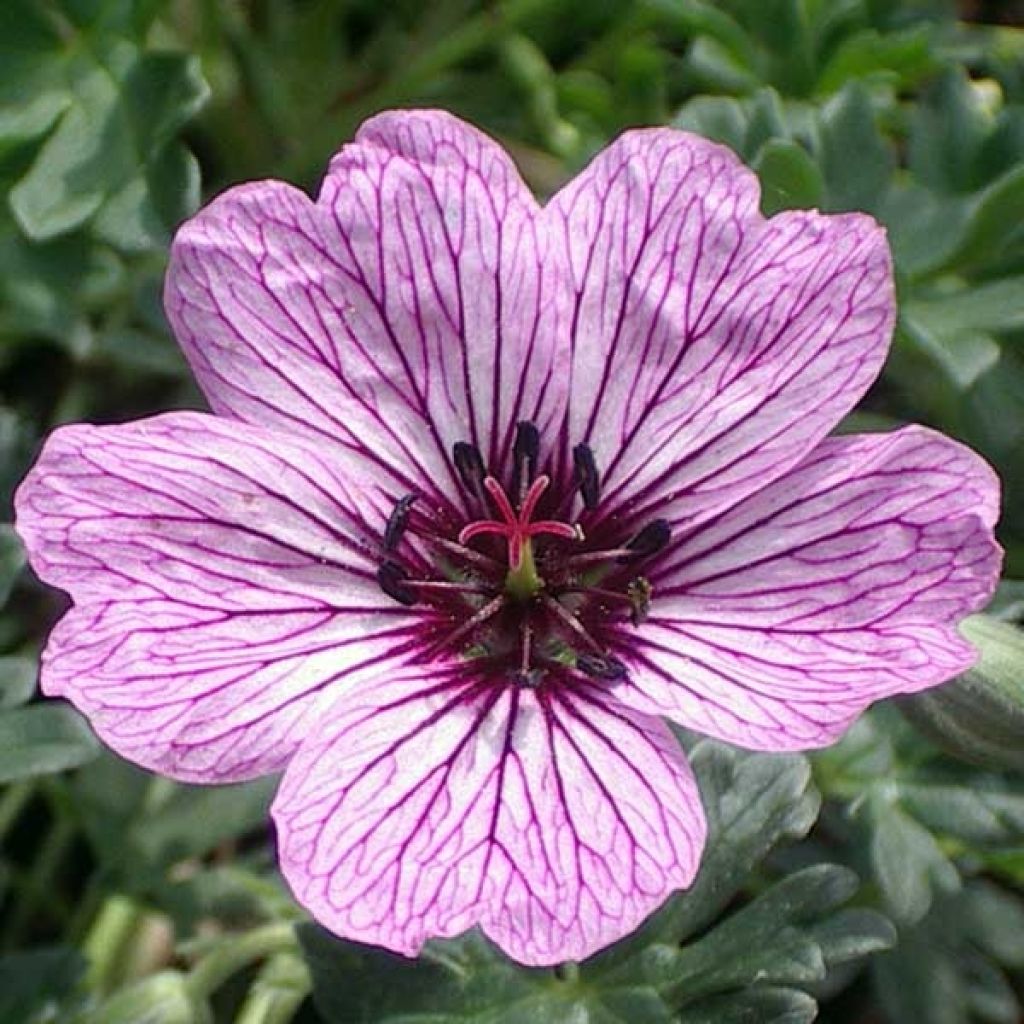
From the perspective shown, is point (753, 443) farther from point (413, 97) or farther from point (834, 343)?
point (413, 97)

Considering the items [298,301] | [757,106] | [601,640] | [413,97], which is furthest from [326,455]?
[413,97]

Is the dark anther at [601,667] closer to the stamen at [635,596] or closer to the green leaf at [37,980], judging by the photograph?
the stamen at [635,596]

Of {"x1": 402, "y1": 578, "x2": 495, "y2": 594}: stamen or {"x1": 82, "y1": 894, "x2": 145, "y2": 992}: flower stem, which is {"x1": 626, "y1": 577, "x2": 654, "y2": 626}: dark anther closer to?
{"x1": 402, "y1": 578, "x2": 495, "y2": 594}: stamen

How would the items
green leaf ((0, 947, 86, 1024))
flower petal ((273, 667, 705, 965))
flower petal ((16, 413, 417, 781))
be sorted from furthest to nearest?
1. green leaf ((0, 947, 86, 1024))
2. flower petal ((16, 413, 417, 781))
3. flower petal ((273, 667, 705, 965))

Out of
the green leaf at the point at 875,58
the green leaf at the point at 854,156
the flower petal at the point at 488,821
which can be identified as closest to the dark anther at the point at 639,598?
the flower petal at the point at 488,821

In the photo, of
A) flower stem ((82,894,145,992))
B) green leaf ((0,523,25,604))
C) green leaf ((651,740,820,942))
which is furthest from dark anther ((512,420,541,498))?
flower stem ((82,894,145,992))

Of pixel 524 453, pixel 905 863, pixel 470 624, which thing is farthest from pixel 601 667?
pixel 905 863
